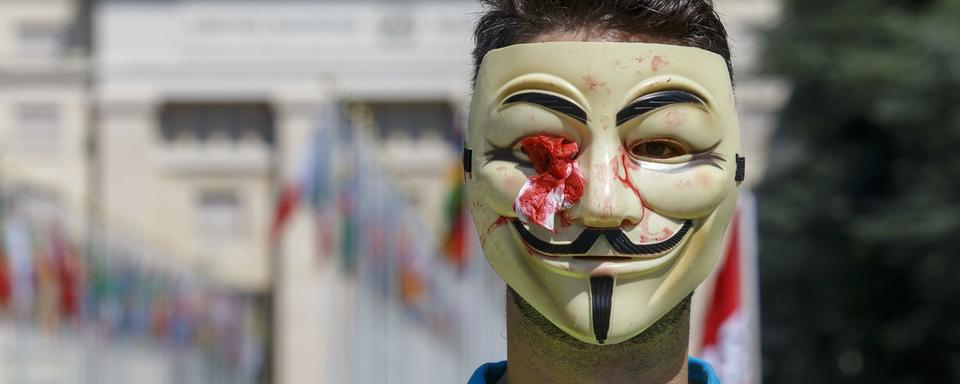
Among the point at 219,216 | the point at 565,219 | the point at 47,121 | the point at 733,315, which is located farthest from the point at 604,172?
the point at 47,121

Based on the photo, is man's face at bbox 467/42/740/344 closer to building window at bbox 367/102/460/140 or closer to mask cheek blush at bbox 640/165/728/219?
mask cheek blush at bbox 640/165/728/219

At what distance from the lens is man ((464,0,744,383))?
2.94m

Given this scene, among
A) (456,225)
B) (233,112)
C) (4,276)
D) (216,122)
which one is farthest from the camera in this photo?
(216,122)

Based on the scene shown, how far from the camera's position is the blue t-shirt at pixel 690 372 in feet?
10.6

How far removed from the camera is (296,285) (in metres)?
38.8

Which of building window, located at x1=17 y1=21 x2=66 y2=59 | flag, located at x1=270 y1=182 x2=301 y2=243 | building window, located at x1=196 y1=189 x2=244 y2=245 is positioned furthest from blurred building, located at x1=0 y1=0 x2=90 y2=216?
flag, located at x1=270 y1=182 x2=301 y2=243

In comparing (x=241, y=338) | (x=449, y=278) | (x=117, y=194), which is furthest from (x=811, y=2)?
(x=117, y=194)

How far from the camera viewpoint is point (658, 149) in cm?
299

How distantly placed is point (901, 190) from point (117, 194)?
2201 cm

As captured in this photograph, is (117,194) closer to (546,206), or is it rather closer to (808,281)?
(808,281)

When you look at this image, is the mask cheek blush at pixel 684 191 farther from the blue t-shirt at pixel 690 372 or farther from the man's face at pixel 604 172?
the blue t-shirt at pixel 690 372

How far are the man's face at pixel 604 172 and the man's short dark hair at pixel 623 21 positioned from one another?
51 mm

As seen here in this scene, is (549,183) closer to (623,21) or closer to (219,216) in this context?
(623,21)

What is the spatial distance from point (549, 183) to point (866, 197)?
23.8 metres
